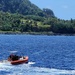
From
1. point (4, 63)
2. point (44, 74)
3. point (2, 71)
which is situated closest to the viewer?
point (44, 74)

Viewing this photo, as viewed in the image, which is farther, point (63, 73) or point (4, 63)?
point (4, 63)

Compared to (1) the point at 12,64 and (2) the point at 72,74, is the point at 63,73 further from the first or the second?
(1) the point at 12,64

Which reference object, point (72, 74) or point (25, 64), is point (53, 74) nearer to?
point (72, 74)

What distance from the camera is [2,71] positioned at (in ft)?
230

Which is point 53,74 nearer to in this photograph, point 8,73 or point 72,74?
point 72,74

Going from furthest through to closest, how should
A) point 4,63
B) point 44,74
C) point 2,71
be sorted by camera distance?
point 4,63, point 2,71, point 44,74

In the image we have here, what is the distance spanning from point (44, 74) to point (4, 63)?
728 inches

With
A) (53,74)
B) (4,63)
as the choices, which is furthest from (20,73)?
(4,63)

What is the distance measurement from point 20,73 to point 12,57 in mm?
18379

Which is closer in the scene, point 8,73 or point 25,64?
point 8,73

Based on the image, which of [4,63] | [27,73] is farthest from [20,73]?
[4,63]

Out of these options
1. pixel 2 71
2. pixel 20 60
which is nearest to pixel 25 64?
pixel 20 60

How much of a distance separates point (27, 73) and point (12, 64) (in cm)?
1559

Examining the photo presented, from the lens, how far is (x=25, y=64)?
280 feet
